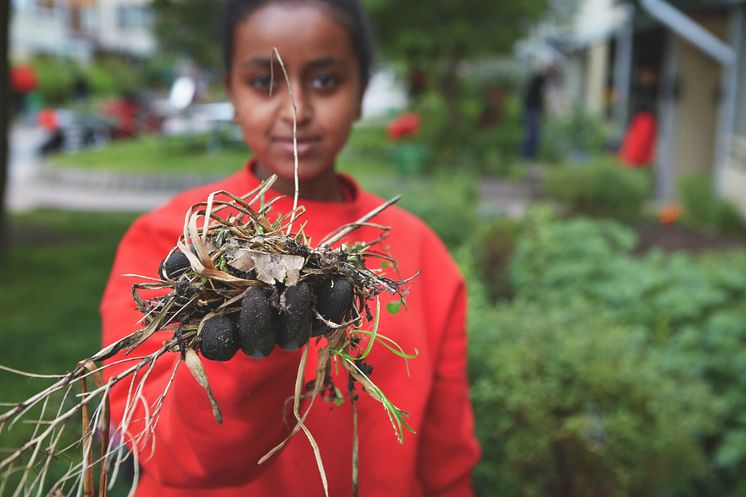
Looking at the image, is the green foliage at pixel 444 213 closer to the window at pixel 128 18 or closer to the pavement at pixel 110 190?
the pavement at pixel 110 190

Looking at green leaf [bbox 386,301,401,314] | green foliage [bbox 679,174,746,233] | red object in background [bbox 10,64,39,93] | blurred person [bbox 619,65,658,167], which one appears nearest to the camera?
green leaf [bbox 386,301,401,314]

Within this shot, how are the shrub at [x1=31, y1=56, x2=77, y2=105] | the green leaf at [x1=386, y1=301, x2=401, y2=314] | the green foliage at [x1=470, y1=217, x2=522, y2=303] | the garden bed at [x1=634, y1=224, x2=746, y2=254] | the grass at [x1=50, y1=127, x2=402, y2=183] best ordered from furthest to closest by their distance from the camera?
1. the shrub at [x1=31, y1=56, x2=77, y2=105]
2. the grass at [x1=50, y1=127, x2=402, y2=183]
3. the garden bed at [x1=634, y1=224, x2=746, y2=254]
4. the green foliage at [x1=470, y1=217, x2=522, y2=303]
5. the green leaf at [x1=386, y1=301, x2=401, y2=314]

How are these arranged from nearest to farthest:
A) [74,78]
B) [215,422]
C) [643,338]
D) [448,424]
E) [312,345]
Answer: [215,422] → [312,345] → [448,424] → [643,338] → [74,78]

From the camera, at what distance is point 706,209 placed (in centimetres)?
835

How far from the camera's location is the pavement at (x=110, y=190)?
447 inches

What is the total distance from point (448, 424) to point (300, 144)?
70 centimetres

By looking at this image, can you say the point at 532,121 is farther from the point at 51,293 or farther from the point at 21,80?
the point at 21,80

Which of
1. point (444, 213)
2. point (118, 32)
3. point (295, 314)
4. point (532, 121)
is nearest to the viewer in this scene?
point (295, 314)

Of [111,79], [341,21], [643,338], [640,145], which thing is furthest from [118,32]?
[341,21]

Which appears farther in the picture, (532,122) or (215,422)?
(532,122)

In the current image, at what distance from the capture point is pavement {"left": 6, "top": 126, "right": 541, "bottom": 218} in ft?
37.2

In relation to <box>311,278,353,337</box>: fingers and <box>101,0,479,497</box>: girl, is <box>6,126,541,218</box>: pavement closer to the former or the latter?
<box>101,0,479,497</box>: girl

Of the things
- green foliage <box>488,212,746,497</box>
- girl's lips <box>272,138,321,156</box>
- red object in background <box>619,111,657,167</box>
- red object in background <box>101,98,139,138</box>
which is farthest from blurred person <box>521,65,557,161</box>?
girl's lips <box>272,138,321,156</box>

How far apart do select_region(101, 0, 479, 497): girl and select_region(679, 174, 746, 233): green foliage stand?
7283 mm
